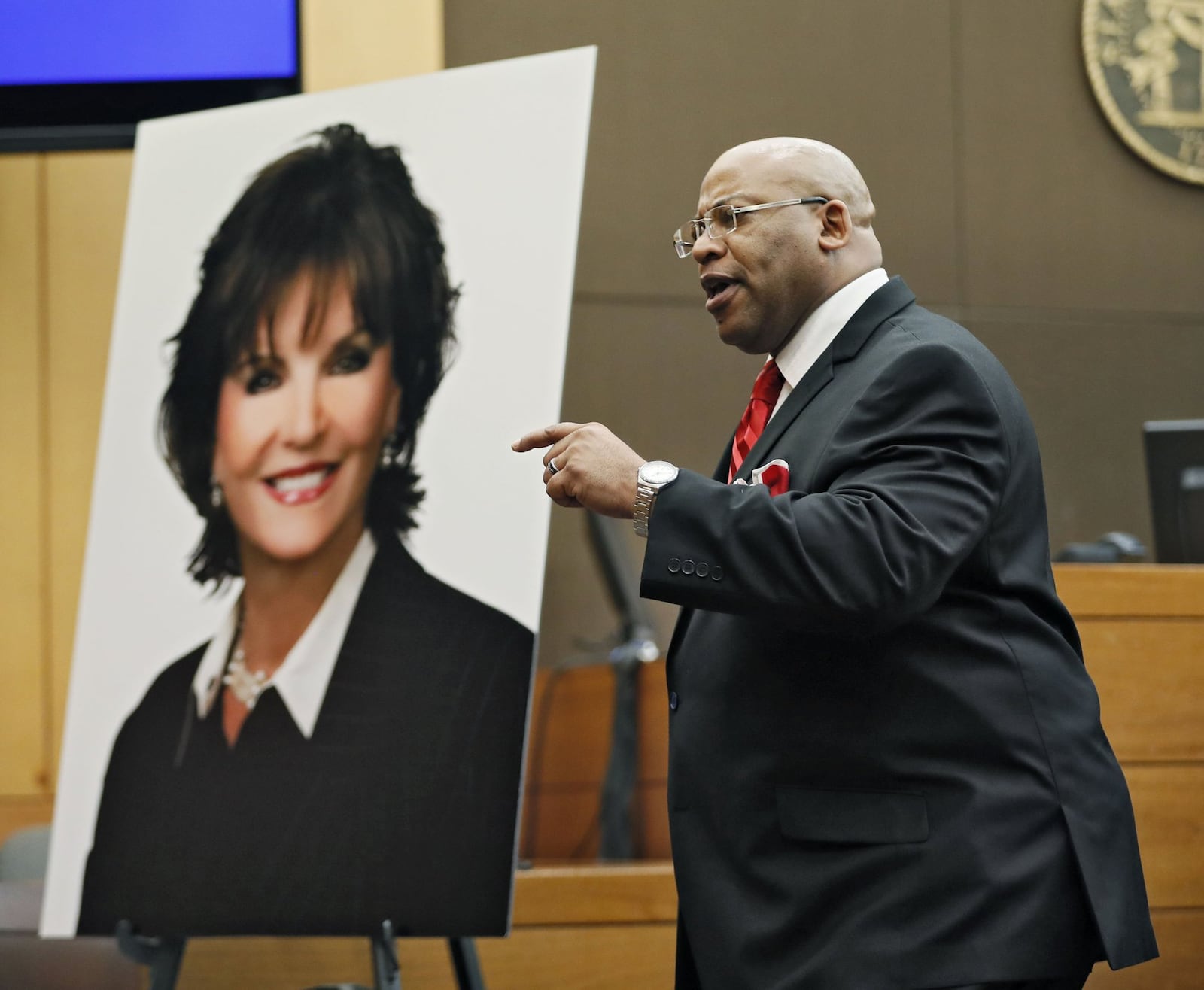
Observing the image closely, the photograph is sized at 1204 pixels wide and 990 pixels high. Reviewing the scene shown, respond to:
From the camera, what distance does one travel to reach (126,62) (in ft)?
10.1

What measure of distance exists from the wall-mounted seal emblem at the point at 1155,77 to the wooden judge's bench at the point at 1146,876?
7.52 ft

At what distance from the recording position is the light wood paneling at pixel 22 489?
3621mm

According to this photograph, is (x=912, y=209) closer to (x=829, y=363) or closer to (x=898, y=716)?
(x=829, y=363)

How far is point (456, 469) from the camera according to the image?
7.26ft

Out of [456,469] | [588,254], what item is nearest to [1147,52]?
[588,254]

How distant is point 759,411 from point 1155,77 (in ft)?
11.5

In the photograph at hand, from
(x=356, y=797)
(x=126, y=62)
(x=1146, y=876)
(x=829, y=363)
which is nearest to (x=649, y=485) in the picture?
(x=829, y=363)

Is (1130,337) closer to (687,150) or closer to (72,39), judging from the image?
(687,150)

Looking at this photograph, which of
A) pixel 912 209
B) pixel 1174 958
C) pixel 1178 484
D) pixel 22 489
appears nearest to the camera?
pixel 1174 958

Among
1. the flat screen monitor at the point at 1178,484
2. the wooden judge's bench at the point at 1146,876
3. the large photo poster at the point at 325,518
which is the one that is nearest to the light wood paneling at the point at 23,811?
the wooden judge's bench at the point at 1146,876

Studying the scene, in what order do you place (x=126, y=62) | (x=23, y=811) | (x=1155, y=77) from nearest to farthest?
(x=126, y=62)
(x=23, y=811)
(x=1155, y=77)

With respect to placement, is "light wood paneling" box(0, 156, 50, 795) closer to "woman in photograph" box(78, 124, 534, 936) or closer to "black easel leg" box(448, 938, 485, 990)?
"woman in photograph" box(78, 124, 534, 936)

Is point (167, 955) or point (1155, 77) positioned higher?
point (1155, 77)

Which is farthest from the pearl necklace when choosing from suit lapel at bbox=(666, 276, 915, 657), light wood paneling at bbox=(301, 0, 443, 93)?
light wood paneling at bbox=(301, 0, 443, 93)
